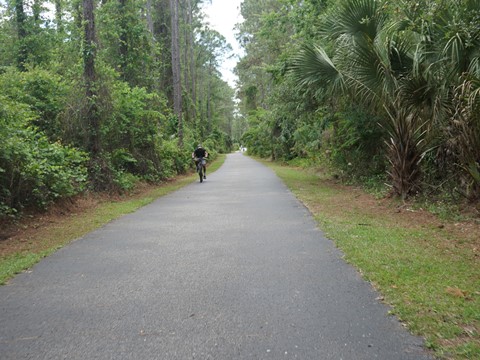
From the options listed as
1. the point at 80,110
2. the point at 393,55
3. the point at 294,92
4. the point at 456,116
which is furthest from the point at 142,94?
the point at 456,116

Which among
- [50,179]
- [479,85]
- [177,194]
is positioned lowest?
[177,194]

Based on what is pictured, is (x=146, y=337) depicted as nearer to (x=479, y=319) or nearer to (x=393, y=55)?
(x=479, y=319)

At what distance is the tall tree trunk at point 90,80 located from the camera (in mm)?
12195

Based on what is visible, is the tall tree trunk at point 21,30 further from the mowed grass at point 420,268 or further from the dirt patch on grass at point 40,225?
the mowed grass at point 420,268

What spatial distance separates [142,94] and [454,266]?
41.0 ft

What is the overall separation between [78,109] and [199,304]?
1000 centimetres

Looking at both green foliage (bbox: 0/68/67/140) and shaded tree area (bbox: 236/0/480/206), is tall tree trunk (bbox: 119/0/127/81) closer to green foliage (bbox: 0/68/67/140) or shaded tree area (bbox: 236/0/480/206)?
green foliage (bbox: 0/68/67/140)

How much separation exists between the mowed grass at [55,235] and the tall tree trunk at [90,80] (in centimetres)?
216

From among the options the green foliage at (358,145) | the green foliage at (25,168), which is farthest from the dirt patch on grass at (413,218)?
the green foliage at (25,168)

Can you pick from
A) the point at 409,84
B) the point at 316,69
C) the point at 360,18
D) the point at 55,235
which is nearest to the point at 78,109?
the point at 55,235

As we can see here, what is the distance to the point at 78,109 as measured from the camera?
39.4 ft

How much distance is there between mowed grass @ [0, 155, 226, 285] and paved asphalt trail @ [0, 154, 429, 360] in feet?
0.94

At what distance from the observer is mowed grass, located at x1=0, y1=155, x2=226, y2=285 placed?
540 centimetres

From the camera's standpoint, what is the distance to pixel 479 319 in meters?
3.36
